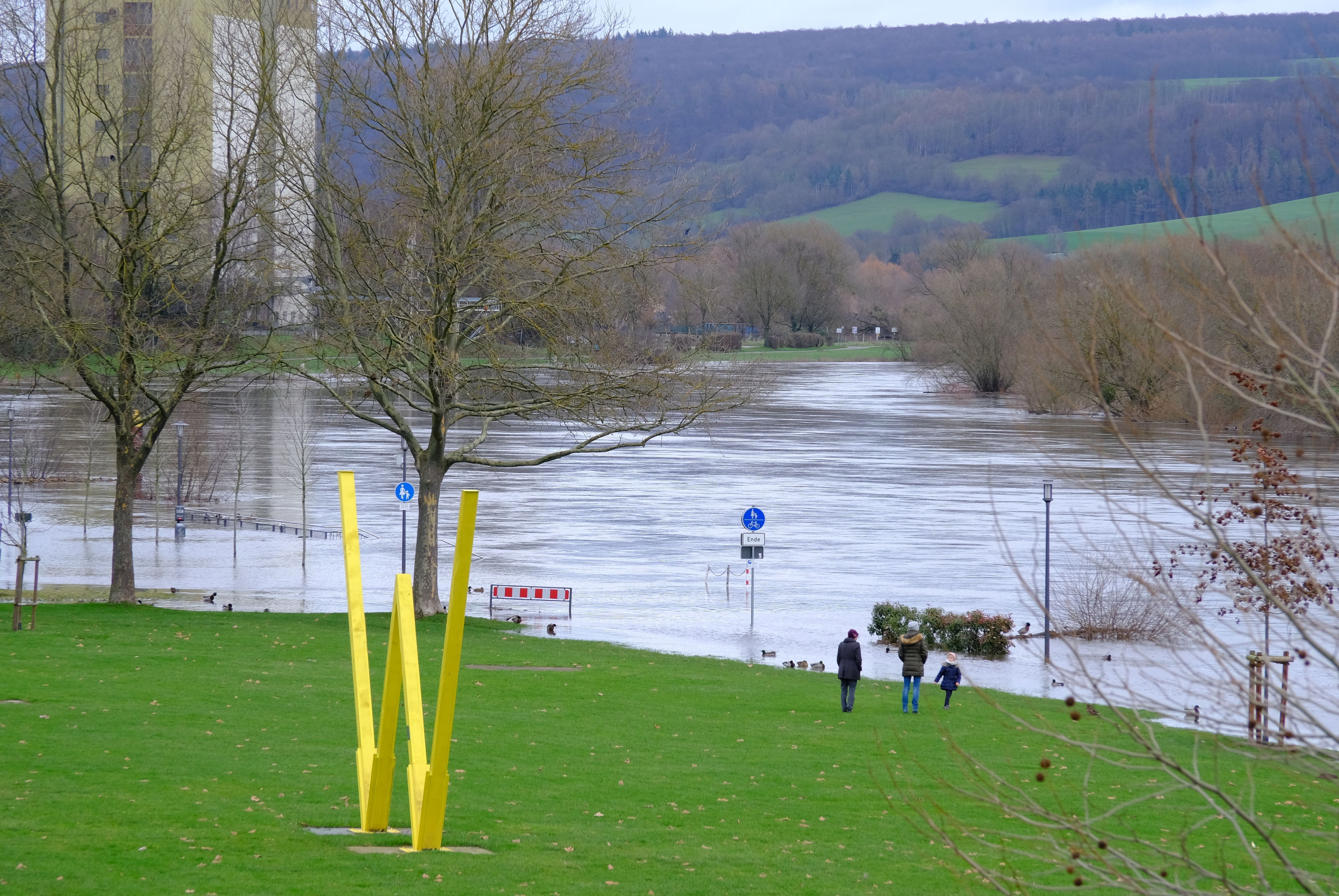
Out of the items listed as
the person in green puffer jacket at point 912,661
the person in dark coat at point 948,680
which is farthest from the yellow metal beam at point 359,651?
the person in dark coat at point 948,680

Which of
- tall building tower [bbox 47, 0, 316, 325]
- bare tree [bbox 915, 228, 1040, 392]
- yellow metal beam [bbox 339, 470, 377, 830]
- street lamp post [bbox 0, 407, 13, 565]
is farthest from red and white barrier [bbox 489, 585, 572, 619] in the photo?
bare tree [bbox 915, 228, 1040, 392]

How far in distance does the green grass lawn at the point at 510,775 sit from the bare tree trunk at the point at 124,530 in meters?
2.73

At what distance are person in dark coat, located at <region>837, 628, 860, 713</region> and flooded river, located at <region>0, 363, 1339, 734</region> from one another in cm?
268

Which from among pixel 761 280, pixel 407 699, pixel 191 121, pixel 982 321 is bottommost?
pixel 407 699

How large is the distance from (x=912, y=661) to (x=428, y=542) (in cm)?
1099

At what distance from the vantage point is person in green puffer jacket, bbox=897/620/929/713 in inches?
755

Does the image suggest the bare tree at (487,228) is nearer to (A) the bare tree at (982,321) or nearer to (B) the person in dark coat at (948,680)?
(B) the person in dark coat at (948,680)

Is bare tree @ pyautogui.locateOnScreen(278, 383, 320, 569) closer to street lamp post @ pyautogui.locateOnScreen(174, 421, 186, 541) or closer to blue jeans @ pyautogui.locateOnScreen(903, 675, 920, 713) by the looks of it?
street lamp post @ pyautogui.locateOnScreen(174, 421, 186, 541)

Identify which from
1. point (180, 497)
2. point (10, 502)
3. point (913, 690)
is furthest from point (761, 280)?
point (913, 690)

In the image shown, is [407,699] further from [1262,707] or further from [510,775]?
[1262,707]

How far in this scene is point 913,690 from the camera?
777 inches

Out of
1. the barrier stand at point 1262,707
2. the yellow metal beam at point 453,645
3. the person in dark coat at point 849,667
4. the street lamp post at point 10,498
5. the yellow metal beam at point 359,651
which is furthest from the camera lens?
the street lamp post at point 10,498

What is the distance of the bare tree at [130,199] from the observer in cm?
2597

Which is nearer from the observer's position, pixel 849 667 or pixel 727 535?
pixel 849 667
